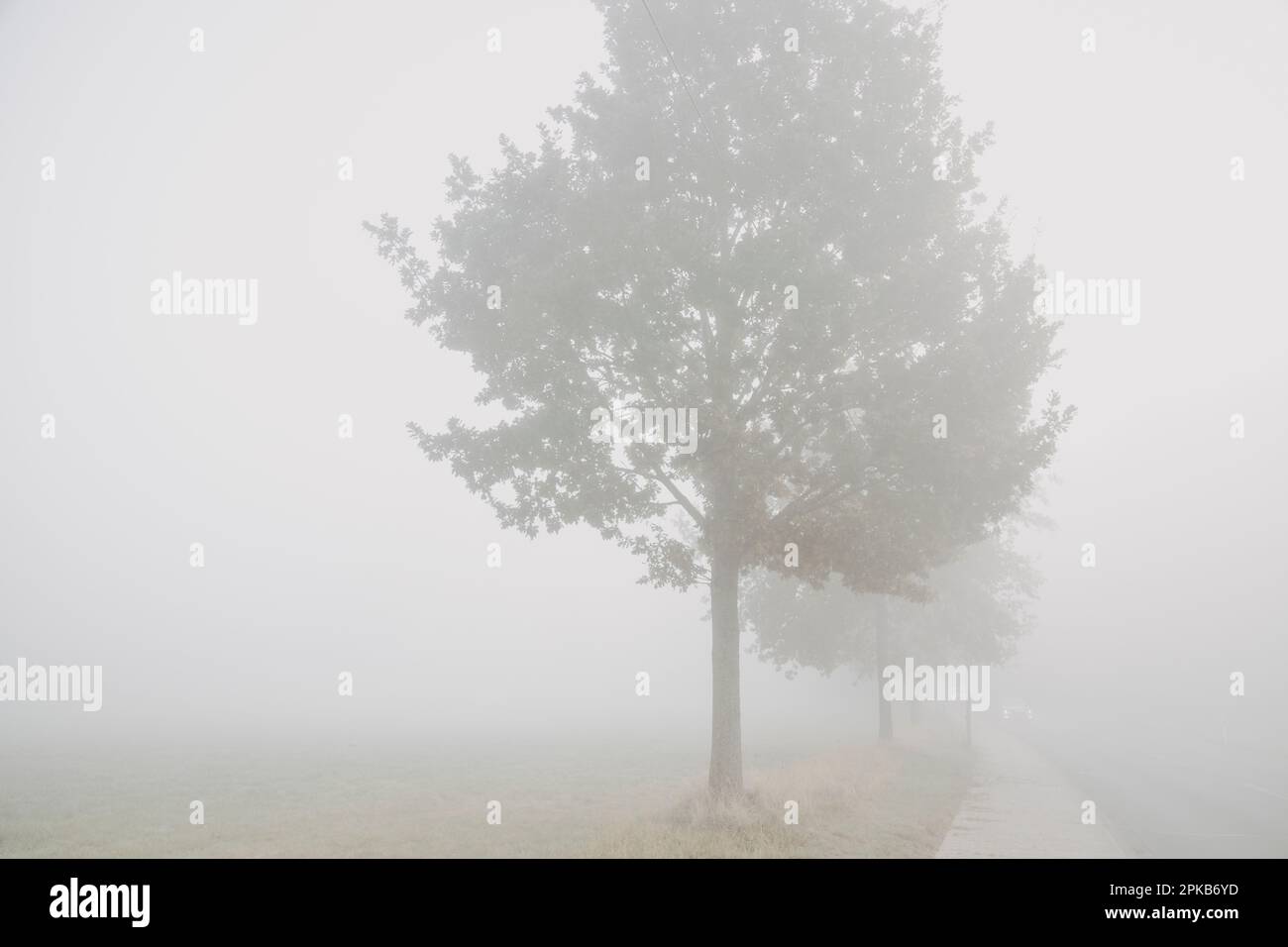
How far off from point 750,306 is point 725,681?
6.85 m

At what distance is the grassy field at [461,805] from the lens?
41.0 ft

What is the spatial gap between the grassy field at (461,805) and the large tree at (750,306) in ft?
7.21

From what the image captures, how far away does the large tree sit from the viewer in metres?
13.2

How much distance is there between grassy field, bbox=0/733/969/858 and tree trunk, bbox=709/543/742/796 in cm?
66

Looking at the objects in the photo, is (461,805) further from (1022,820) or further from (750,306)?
(750,306)

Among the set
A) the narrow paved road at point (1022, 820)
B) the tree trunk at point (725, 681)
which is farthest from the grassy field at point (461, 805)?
the tree trunk at point (725, 681)

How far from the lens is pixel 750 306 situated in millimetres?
14266

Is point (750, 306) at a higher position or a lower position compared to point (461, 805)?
higher

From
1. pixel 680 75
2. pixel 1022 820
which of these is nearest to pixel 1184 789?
pixel 1022 820

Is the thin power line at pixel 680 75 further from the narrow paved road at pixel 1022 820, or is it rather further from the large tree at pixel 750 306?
the narrow paved road at pixel 1022 820

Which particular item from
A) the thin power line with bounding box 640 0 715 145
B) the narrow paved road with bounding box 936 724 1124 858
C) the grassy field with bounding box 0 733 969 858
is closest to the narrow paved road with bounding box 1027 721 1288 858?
the narrow paved road with bounding box 936 724 1124 858

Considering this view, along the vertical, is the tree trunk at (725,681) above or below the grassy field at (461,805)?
above
